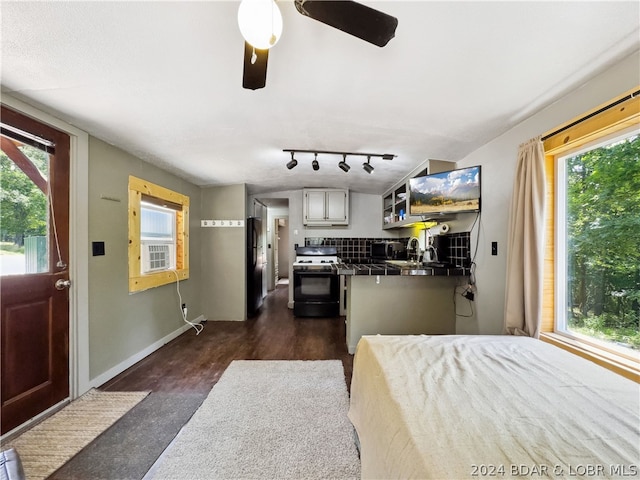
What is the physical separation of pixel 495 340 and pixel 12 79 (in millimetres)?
3158

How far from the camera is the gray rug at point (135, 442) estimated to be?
1.36 m

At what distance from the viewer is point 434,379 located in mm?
1036

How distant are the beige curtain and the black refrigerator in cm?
343

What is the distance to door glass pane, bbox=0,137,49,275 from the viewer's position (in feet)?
5.16

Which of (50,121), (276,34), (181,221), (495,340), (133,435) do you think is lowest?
(133,435)

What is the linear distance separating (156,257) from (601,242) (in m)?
4.03

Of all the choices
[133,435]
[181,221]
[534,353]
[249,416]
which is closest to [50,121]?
[181,221]

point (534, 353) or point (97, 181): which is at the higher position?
point (97, 181)

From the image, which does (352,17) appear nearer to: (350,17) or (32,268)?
(350,17)

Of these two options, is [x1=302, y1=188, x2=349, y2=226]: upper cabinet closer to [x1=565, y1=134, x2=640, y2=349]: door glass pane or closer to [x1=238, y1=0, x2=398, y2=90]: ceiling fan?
[x1=565, y1=134, x2=640, y2=349]: door glass pane

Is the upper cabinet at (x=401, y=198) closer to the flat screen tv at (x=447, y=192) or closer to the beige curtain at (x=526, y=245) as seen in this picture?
the flat screen tv at (x=447, y=192)

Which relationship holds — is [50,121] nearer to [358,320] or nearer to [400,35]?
[400,35]

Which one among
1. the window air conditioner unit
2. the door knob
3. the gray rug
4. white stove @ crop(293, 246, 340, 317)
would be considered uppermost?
the window air conditioner unit

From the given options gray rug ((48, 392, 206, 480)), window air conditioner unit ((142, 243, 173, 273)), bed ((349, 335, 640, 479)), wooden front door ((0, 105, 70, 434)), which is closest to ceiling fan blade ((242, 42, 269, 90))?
bed ((349, 335, 640, 479))
